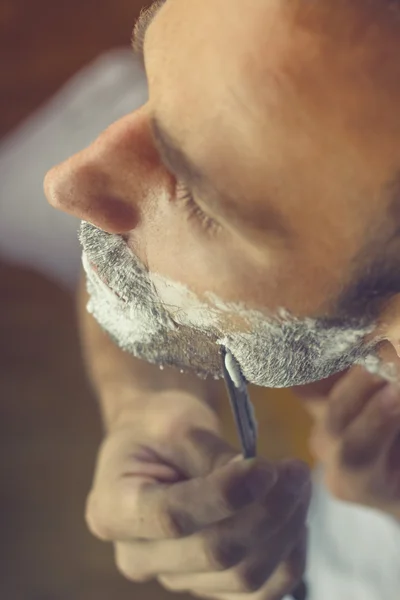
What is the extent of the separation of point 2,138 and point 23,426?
0.69 ft

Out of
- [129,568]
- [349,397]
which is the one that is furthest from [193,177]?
[129,568]

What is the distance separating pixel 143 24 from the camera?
0.22 meters

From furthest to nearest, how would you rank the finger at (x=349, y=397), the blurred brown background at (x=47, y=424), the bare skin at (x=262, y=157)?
the blurred brown background at (x=47, y=424) → the finger at (x=349, y=397) → the bare skin at (x=262, y=157)

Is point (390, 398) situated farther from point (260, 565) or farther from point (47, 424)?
point (47, 424)

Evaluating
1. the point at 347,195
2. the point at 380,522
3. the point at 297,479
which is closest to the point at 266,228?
the point at 347,195

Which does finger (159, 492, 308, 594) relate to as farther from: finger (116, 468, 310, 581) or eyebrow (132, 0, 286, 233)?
eyebrow (132, 0, 286, 233)

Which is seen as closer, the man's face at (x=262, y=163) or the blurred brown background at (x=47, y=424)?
the man's face at (x=262, y=163)

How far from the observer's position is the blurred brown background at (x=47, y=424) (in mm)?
407

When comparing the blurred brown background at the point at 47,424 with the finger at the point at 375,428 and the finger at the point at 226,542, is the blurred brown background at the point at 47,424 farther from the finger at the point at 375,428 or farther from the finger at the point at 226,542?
the finger at the point at 375,428

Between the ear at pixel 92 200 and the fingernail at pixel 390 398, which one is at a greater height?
the ear at pixel 92 200

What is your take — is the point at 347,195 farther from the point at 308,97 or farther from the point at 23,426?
the point at 23,426

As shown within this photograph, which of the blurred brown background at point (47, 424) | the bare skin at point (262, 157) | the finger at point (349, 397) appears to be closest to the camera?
the bare skin at point (262, 157)

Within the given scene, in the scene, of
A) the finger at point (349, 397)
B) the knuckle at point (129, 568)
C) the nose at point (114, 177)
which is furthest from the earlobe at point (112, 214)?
the knuckle at point (129, 568)

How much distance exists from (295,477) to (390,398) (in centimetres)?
6
